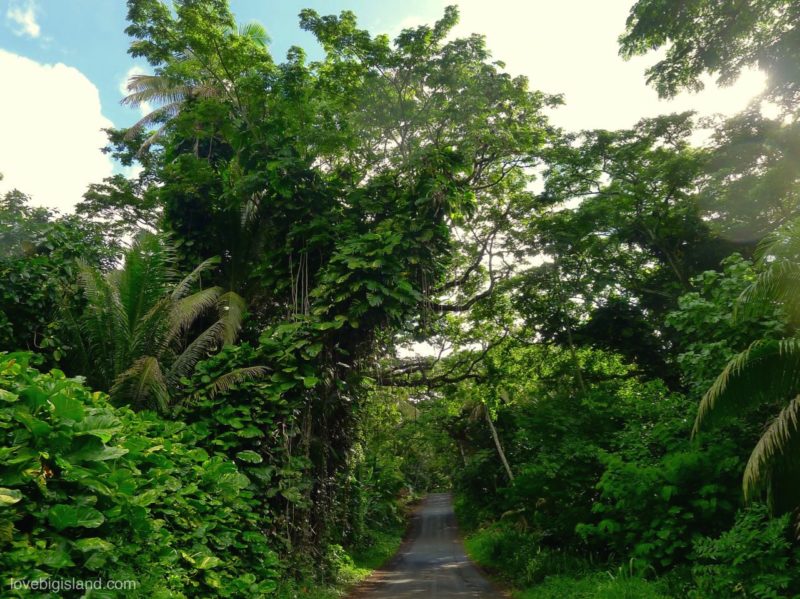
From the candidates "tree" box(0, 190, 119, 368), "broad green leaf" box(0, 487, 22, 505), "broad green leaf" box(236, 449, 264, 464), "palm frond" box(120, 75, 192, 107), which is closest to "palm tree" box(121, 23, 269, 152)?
"palm frond" box(120, 75, 192, 107)

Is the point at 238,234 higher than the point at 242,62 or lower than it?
lower

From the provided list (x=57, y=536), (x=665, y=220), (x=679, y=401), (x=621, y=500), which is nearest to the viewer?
(x=57, y=536)

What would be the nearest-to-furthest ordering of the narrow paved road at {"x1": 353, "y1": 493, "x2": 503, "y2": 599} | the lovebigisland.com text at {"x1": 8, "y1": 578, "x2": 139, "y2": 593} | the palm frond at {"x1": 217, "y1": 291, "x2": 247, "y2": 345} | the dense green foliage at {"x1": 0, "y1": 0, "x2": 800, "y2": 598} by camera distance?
the lovebigisland.com text at {"x1": 8, "y1": 578, "x2": 139, "y2": 593}
the dense green foliage at {"x1": 0, "y1": 0, "x2": 800, "y2": 598}
the palm frond at {"x1": 217, "y1": 291, "x2": 247, "y2": 345}
the narrow paved road at {"x1": 353, "y1": 493, "x2": 503, "y2": 599}

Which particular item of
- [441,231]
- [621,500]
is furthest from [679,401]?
[441,231]

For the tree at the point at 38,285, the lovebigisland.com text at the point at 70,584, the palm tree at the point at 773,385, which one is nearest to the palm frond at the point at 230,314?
the tree at the point at 38,285

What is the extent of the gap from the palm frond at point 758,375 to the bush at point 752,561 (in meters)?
1.35

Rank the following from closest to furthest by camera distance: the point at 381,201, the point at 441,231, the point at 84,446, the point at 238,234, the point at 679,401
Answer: the point at 84,446 < the point at 679,401 < the point at 441,231 < the point at 381,201 < the point at 238,234

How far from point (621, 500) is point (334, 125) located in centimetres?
868

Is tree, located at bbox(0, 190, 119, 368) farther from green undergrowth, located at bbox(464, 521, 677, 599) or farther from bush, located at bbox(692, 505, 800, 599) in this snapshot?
bush, located at bbox(692, 505, 800, 599)

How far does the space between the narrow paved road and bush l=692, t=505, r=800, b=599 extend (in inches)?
188

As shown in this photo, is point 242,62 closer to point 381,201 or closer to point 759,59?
point 381,201

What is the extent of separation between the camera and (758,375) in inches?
237

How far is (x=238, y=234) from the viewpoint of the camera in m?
11.2

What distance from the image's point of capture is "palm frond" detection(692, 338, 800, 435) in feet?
19.4
